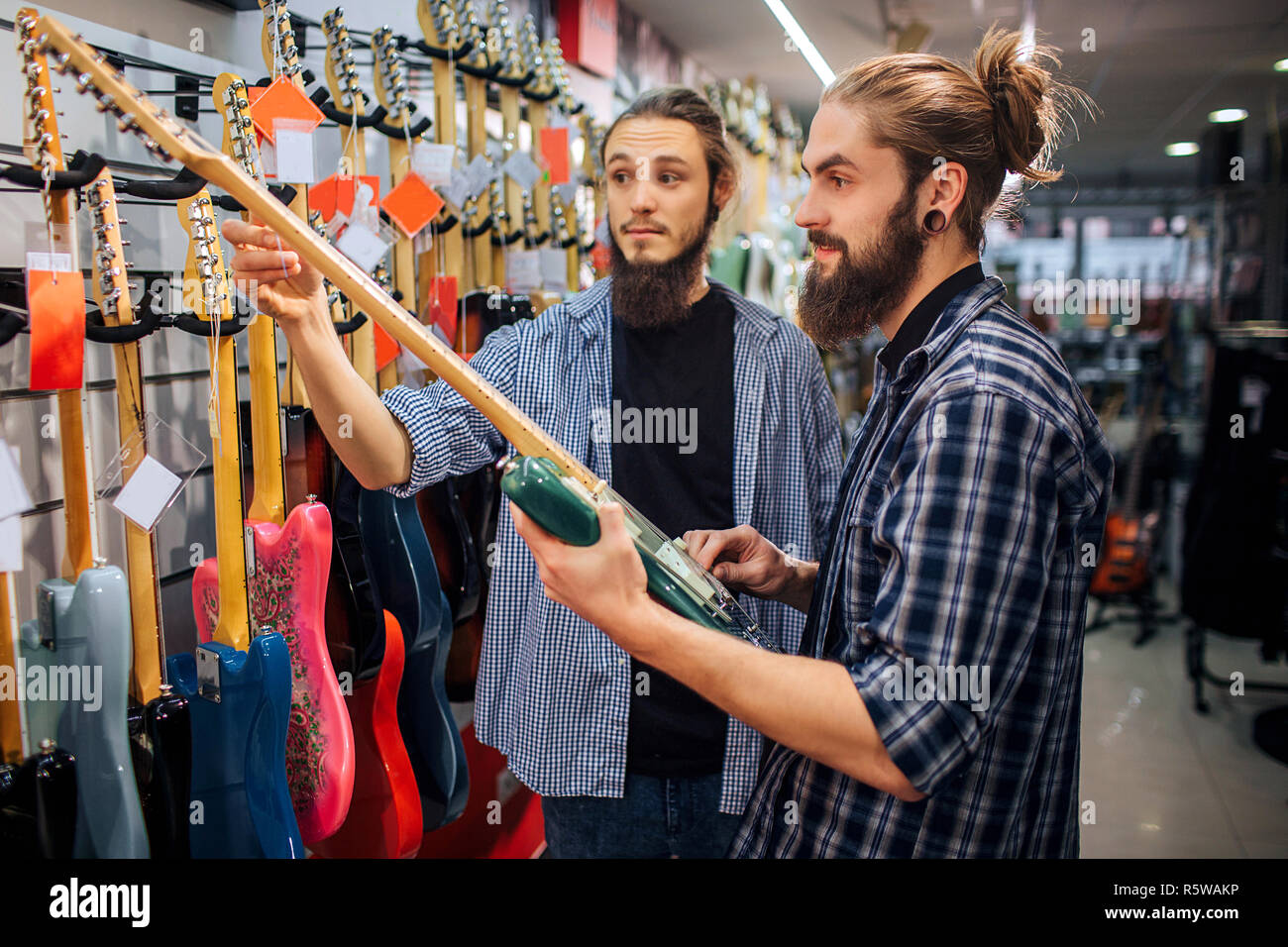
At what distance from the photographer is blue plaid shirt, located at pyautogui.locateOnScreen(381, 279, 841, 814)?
4.94ft

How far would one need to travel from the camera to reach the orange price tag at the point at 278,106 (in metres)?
1.21

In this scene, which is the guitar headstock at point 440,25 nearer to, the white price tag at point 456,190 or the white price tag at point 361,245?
the white price tag at point 456,190

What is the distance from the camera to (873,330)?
1.54 meters

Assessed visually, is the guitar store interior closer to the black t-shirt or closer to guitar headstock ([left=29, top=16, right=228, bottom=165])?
guitar headstock ([left=29, top=16, right=228, bottom=165])

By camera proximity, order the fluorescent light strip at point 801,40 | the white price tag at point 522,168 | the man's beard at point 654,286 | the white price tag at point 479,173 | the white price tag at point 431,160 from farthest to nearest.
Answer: the fluorescent light strip at point 801,40 → the white price tag at point 522,168 → the white price tag at point 479,173 → the white price tag at point 431,160 → the man's beard at point 654,286

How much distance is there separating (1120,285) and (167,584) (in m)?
9.92

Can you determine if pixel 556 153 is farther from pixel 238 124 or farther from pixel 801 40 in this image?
pixel 801 40

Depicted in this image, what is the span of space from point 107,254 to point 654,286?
846 millimetres

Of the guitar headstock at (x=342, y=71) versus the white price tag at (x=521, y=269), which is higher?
the guitar headstock at (x=342, y=71)

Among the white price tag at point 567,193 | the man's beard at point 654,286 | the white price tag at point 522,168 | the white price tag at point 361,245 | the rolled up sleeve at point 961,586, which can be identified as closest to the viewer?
the rolled up sleeve at point 961,586

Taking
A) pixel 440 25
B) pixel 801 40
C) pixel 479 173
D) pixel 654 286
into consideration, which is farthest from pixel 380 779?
pixel 801 40

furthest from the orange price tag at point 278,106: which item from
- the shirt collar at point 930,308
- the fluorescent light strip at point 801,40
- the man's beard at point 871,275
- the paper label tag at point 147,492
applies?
the fluorescent light strip at point 801,40
